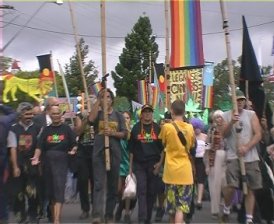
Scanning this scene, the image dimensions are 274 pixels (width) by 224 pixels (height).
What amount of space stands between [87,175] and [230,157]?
2.71m

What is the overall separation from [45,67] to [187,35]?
5.16 m

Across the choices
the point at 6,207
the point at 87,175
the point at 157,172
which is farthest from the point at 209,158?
the point at 6,207

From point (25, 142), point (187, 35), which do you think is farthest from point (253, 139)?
point (25, 142)

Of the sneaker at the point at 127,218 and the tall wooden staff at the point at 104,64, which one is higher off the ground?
the tall wooden staff at the point at 104,64

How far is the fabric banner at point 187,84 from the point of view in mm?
15391

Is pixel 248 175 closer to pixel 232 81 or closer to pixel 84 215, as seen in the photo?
pixel 232 81

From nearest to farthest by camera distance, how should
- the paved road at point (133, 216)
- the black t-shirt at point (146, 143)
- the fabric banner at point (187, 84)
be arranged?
the black t-shirt at point (146, 143) < the paved road at point (133, 216) < the fabric banner at point (187, 84)

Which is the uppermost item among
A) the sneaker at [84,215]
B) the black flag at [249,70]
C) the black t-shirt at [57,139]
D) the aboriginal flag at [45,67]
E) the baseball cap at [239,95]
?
the aboriginal flag at [45,67]

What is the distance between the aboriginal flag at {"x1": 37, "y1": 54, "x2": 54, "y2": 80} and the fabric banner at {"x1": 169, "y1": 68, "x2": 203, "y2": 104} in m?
2.91

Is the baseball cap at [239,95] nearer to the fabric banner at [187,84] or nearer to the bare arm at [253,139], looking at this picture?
the bare arm at [253,139]

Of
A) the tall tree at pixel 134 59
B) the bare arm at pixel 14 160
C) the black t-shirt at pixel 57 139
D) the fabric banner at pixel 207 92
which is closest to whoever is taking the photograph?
the bare arm at pixel 14 160

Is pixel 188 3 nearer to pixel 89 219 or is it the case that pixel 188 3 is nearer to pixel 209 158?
pixel 209 158

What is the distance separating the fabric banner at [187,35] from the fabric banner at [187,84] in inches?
203

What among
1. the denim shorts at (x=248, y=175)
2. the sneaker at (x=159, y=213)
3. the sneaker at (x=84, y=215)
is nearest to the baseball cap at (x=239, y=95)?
the denim shorts at (x=248, y=175)
